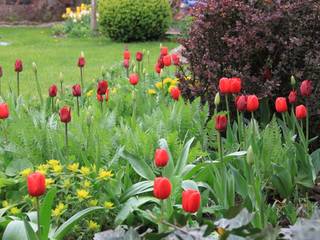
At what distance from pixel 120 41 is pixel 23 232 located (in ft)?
38.7

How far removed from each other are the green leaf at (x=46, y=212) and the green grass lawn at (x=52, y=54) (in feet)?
16.6

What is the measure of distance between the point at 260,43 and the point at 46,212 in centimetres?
219

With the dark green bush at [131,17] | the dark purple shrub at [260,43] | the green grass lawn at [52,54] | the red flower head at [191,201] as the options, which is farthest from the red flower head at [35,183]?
the dark green bush at [131,17]

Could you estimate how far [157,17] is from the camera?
14195 mm

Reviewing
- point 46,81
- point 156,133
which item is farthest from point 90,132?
point 46,81

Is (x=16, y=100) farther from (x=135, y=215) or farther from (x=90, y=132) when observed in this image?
(x=135, y=215)

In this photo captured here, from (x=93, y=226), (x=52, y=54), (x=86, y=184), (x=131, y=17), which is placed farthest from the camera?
(x=131, y=17)

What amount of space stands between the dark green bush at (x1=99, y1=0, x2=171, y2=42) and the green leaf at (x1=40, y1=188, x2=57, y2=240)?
37.3 feet

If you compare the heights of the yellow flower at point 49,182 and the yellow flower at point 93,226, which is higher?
the yellow flower at point 49,182

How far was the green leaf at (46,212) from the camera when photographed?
2.67 metres

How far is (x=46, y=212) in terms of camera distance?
8.85ft

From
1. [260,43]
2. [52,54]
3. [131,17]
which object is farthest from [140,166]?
[131,17]

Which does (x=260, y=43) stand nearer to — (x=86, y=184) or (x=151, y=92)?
(x=151, y=92)

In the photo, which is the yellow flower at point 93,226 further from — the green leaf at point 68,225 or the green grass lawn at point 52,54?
the green grass lawn at point 52,54
